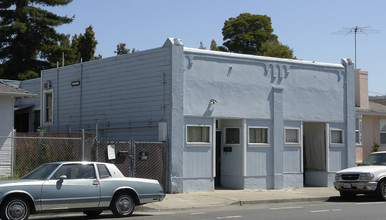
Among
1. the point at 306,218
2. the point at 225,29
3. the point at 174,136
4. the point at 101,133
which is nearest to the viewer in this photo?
the point at 306,218

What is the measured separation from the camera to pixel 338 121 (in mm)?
23469

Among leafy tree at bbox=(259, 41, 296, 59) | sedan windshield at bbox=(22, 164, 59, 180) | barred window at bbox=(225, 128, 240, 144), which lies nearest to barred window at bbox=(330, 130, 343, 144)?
barred window at bbox=(225, 128, 240, 144)

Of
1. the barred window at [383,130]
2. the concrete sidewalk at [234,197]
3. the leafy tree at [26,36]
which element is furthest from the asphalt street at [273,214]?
the leafy tree at [26,36]

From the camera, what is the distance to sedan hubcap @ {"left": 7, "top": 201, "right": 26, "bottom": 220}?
39.5 feet

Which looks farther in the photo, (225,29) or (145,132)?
(225,29)

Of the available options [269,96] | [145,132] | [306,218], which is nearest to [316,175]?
[269,96]

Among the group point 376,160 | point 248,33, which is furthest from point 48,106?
point 248,33

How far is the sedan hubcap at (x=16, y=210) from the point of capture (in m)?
12.0

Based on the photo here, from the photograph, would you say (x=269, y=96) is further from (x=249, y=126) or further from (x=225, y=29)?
(x=225, y=29)

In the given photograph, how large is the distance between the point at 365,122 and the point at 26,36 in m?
25.1

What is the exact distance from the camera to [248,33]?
204ft

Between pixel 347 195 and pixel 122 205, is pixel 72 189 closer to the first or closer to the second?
pixel 122 205

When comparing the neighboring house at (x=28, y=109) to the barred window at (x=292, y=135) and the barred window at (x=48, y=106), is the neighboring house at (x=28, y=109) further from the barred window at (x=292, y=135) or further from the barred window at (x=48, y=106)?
the barred window at (x=292, y=135)

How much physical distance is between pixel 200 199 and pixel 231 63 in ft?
18.5
